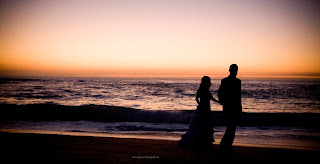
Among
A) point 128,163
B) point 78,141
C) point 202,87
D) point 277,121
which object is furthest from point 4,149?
point 277,121

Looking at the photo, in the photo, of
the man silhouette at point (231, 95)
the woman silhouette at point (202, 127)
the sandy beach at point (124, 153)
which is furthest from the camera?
the woman silhouette at point (202, 127)

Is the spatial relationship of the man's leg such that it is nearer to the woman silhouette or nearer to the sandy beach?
the sandy beach

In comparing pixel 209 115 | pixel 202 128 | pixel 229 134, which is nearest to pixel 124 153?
pixel 202 128

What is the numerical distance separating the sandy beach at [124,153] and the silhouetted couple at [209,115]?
23 cm

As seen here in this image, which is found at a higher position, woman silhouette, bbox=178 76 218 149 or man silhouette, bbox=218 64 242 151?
man silhouette, bbox=218 64 242 151

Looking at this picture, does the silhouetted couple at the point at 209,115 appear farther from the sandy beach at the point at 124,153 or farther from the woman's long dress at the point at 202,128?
the sandy beach at the point at 124,153

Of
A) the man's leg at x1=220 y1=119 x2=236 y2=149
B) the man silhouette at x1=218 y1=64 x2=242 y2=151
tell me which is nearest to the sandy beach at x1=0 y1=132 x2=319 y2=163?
the man's leg at x1=220 y1=119 x2=236 y2=149

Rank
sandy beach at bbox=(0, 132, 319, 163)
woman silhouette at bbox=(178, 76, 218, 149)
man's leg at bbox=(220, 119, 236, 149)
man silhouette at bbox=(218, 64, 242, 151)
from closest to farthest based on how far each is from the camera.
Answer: sandy beach at bbox=(0, 132, 319, 163) < man silhouette at bbox=(218, 64, 242, 151) < man's leg at bbox=(220, 119, 236, 149) < woman silhouette at bbox=(178, 76, 218, 149)

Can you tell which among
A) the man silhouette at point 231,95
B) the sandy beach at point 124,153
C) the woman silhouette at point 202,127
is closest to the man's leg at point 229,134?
the man silhouette at point 231,95

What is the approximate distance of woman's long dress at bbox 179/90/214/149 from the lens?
4840mm

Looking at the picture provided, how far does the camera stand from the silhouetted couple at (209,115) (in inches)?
172

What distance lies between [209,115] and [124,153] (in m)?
2.17

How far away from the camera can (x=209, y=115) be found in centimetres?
495

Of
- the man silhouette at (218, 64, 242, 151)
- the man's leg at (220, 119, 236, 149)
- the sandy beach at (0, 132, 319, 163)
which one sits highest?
the man silhouette at (218, 64, 242, 151)
